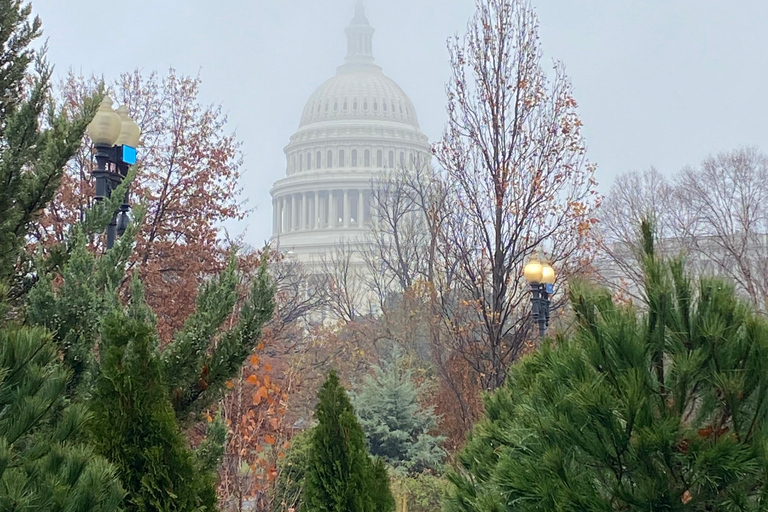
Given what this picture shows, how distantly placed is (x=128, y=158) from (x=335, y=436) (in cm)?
391

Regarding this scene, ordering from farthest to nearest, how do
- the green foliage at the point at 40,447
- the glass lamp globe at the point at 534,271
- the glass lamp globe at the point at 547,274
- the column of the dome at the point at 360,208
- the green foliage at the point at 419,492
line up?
the column of the dome at the point at 360,208 < the green foliage at the point at 419,492 < the glass lamp globe at the point at 547,274 < the glass lamp globe at the point at 534,271 < the green foliage at the point at 40,447

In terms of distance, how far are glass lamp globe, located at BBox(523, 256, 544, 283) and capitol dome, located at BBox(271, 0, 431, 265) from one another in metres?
74.7

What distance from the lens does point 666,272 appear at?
320 centimetres

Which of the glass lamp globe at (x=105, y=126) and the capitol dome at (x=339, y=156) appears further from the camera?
the capitol dome at (x=339, y=156)

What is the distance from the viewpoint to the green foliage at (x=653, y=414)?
286 cm

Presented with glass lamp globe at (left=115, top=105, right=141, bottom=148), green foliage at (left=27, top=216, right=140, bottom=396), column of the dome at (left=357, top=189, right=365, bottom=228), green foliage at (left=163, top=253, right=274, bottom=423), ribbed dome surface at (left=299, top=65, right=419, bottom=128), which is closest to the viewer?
green foliage at (left=27, top=216, right=140, bottom=396)

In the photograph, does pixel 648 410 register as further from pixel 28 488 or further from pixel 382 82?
pixel 382 82

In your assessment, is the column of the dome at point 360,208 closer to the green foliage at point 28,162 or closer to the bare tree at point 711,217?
the bare tree at point 711,217

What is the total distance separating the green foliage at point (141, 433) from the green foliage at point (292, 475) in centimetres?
778

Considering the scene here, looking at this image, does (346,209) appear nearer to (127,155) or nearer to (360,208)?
(360,208)

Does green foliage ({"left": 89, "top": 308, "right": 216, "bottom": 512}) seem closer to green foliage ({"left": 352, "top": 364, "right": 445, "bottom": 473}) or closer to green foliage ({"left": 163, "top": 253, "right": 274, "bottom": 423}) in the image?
green foliage ({"left": 163, "top": 253, "right": 274, "bottom": 423})

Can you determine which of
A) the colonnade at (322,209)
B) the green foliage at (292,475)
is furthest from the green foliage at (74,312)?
the colonnade at (322,209)

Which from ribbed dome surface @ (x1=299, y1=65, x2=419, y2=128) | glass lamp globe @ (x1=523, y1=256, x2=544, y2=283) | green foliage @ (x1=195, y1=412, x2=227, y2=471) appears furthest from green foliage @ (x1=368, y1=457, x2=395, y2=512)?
ribbed dome surface @ (x1=299, y1=65, x2=419, y2=128)

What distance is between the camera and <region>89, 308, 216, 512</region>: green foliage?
3.76 m
